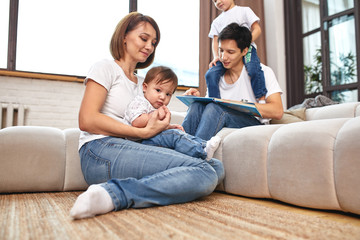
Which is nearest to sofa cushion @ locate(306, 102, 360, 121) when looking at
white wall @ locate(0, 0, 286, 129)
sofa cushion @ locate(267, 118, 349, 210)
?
sofa cushion @ locate(267, 118, 349, 210)

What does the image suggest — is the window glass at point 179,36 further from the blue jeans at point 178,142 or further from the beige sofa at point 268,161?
the blue jeans at point 178,142

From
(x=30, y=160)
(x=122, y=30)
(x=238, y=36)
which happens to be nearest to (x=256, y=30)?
(x=238, y=36)

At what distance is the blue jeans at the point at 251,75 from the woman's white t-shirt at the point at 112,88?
0.67 meters

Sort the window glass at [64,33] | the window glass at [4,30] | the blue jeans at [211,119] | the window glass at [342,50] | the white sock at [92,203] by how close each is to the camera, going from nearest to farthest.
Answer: the white sock at [92,203] < the blue jeans at [211,119] < the window glass at [342,50] < the window glass at [4,30] < the window glass at [64,33]

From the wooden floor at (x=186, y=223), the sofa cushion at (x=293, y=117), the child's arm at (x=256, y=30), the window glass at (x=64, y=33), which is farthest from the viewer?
the window glass at (x=64, y=33)

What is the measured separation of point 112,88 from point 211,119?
0.55m

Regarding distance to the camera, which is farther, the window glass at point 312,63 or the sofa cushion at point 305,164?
the window glass at point 312,63

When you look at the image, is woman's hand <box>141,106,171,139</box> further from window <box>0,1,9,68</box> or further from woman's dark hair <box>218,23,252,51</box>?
window <box>0,1,9,68</box>

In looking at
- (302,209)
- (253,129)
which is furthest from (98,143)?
(302,209)

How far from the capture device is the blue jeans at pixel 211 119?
4.99ft

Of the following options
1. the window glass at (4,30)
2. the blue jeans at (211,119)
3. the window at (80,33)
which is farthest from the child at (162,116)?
the window glass at (4,30)

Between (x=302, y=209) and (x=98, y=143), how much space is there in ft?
2.47

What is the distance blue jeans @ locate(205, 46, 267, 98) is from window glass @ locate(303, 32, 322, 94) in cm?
182

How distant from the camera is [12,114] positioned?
2.83m
